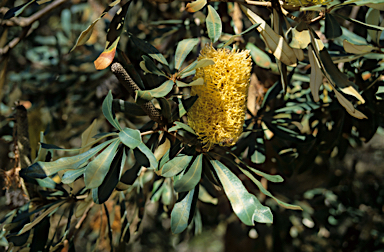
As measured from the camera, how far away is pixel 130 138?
0.47 m

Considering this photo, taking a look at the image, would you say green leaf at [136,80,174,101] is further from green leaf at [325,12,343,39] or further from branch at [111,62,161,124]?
green leaf at [325,12,343,39]

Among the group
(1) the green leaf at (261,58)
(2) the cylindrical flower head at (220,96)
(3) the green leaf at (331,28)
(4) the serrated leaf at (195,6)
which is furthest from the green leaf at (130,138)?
(1) the green leaf at (261,58)

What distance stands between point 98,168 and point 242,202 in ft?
0.87

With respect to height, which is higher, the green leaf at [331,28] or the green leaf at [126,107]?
the green leaf at [331,28]

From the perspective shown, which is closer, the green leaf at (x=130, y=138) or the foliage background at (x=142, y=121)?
the green leaf at (x=130, y=138)

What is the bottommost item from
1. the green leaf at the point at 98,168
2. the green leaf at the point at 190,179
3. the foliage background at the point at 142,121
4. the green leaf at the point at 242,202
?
the foliage background at the point at 142,121

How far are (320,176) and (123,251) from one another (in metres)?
1.15

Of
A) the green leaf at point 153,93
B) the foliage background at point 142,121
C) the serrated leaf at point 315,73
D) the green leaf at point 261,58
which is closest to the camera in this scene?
the green leaf at point 153,93

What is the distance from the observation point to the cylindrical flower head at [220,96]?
0.54m

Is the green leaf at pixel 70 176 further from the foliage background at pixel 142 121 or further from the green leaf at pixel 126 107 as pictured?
the foliage background at pixel 142 121

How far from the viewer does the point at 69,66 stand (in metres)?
1.42

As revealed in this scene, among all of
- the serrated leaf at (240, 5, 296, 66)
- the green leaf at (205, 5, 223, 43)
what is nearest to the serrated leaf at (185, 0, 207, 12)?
Answer: the green leaf at (205, 5, 223, 43)

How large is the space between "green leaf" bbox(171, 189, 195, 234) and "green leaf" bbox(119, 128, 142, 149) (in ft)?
0.51

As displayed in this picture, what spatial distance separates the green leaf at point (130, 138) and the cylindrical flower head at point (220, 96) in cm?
15
